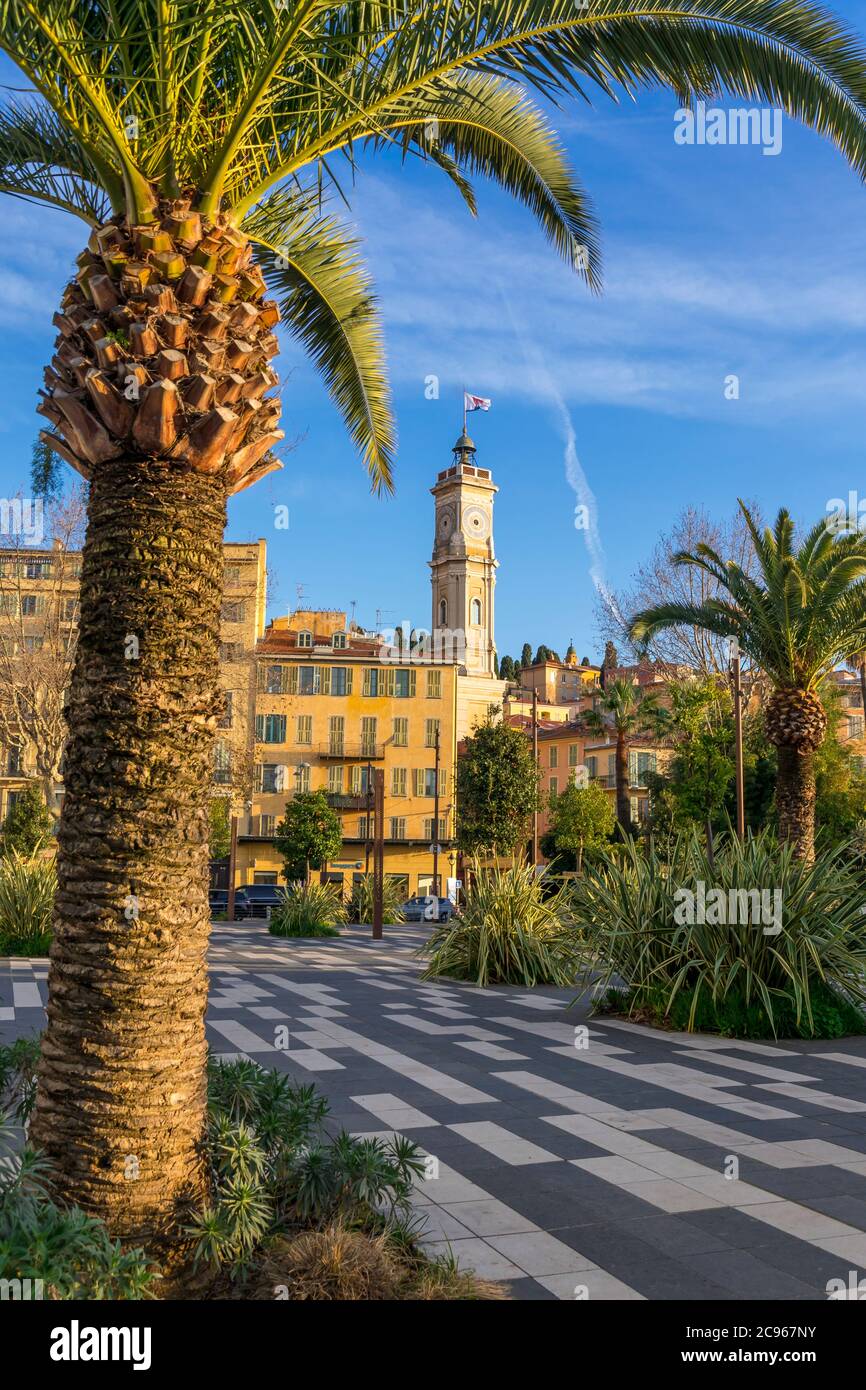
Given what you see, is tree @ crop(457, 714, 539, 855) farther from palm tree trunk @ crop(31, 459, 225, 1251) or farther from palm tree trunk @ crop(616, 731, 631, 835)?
palm tree trunk @ crop(31, 459, 225, 1251)

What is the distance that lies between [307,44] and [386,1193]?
496 cm

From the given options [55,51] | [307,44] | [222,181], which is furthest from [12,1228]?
[307,44]

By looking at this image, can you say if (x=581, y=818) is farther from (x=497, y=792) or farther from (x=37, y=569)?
(x=37, y=569)

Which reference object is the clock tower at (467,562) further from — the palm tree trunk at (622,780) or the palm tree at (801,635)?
the palm tree at (801,635)

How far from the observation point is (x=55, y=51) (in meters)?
4.35

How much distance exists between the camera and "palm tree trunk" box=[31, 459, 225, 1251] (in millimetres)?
3930

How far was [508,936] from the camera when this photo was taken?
45.3 ft

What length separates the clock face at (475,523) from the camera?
103619 millimetres

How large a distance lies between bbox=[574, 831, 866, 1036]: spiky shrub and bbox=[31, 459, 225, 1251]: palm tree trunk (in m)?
6.64

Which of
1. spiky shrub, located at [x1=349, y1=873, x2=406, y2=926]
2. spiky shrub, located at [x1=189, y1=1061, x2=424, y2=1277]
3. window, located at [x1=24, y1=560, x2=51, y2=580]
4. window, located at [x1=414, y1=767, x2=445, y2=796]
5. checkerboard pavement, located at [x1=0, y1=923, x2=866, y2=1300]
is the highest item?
window, located at [x1=24, y1=560, x2=51, y2=580]

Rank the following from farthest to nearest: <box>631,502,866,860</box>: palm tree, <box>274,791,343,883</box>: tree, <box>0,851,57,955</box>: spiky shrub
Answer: <box>274,791,343,883</box>: tree → <box>631,502,866,860</box>: palm tree → <box>0,851,57,955</box>: spiky shrub

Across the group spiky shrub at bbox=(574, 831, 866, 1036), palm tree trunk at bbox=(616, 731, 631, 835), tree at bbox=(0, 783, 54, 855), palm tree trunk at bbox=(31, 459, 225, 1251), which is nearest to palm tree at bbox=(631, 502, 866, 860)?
spiky shrub at bbox=(574, 831, 866, 1036)

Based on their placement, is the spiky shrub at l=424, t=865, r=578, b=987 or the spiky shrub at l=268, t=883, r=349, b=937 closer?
the spiky shrub at l=424, t=865, r=578, b=987
